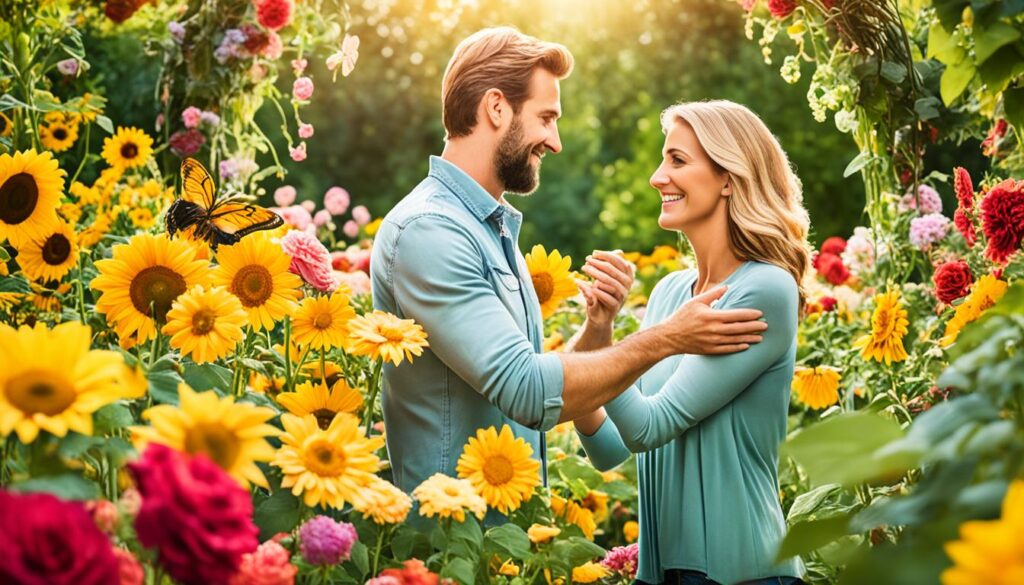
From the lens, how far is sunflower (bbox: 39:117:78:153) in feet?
12.0

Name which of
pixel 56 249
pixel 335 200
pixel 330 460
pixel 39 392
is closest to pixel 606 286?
pixel 330 460

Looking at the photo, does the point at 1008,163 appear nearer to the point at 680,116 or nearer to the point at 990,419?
the point at 680,116

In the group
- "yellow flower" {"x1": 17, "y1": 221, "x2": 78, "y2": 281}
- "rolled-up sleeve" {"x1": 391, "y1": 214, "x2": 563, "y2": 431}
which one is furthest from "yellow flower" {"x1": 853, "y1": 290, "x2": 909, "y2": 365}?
"yellow flower" {"x1": 17, "y1": 221, "x2": 78, "y2": 281}

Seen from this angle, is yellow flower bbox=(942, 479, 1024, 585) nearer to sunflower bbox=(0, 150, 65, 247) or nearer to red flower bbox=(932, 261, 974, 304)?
sunflower bbox=(0, 150, 65, 247)

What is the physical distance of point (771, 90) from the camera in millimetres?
14938

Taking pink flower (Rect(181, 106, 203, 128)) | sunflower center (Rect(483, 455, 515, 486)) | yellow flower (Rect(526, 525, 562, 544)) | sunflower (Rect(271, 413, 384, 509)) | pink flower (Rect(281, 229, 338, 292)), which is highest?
pink flower (Rect(181, 106, 203, 128))

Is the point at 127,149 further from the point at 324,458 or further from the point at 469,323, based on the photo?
the point at 324,458

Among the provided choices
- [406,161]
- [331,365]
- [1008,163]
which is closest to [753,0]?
[1008,163]

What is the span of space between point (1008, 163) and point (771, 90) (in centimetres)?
1212

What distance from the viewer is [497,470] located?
1732mm

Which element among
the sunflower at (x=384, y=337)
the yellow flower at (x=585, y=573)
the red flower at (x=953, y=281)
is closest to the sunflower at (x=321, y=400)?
the sunflower at (x=384, y=337)

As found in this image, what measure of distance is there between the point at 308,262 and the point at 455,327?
0.34 meters

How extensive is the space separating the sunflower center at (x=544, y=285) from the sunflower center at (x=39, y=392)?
156 centimetres

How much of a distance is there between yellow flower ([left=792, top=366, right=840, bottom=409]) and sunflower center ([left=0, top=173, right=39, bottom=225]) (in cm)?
195
